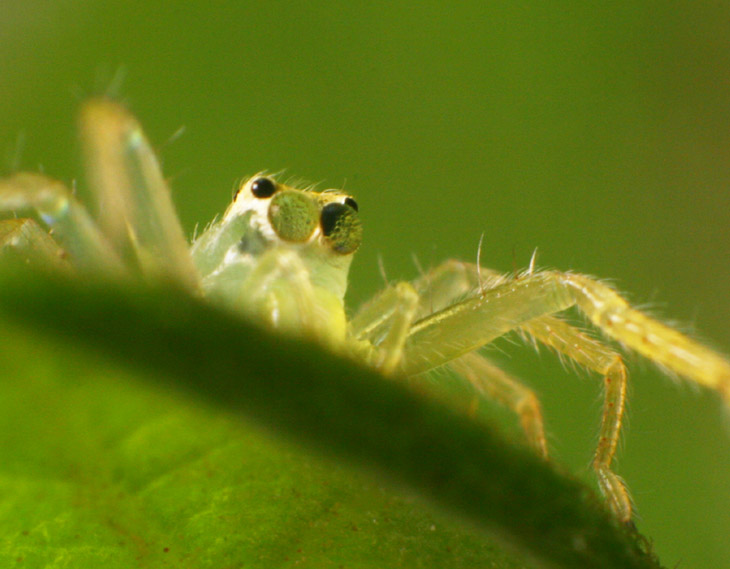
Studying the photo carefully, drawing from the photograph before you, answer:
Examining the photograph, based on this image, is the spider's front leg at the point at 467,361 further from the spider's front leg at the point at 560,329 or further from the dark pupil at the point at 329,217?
the dark pupil at the point at 329,217

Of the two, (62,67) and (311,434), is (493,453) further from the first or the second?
(62,67)

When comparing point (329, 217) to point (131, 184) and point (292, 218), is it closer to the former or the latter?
point (292, 218)

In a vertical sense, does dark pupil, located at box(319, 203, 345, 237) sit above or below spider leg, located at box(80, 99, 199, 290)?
below

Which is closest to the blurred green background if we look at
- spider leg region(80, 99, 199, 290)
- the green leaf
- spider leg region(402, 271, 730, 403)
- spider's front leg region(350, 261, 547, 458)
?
spider's front leg region(350, 261, 547, 458)

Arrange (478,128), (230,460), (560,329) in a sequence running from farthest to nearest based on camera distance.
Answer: (478,128)
(560,329)
(230,460)

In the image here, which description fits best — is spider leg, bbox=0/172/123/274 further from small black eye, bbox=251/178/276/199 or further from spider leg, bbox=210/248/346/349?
small black eye, bbox=251/178/276/199

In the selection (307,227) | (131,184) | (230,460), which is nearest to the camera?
(230,460)

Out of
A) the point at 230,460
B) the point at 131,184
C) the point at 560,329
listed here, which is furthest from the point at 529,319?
the point at 230,460

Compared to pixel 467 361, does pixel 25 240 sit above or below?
above
